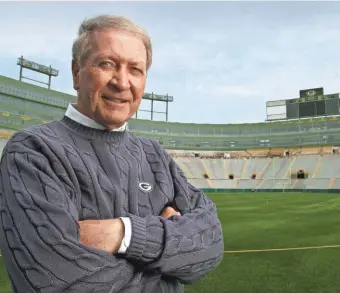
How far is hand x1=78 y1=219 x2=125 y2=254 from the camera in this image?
137 cm

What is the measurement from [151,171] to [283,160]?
5256cm

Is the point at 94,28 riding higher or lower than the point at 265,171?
lower

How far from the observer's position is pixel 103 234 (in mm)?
1377

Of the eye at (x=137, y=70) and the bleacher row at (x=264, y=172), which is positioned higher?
the bleacher row at (x=264, y=172)

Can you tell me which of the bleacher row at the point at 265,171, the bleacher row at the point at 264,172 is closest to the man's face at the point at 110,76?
the bleacher row at the point at 265,171

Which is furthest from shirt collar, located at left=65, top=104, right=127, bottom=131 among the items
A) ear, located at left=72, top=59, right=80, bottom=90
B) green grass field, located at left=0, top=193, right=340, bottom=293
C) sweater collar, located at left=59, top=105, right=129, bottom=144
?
green grass field, located at left=0, top=193, right=340, bottom=293

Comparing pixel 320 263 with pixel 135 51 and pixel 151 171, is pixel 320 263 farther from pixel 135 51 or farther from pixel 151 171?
pixel 135 51

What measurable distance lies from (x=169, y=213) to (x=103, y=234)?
0.42 m

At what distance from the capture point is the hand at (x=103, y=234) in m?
1.37

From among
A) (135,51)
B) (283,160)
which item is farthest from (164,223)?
(283,160)

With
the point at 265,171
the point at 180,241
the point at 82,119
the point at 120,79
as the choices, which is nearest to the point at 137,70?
the point at 120,79

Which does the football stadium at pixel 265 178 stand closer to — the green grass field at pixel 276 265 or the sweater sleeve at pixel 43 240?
the green grass field at pixel 276 265

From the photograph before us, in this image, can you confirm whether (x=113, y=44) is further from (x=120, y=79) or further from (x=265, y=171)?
(x=265, y=171)

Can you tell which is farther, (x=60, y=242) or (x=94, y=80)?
(x=94, y=80)
